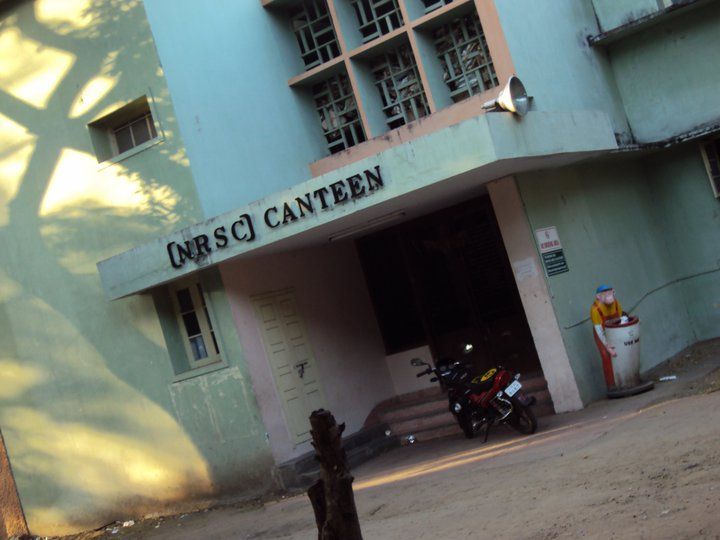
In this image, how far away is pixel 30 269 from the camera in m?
13.3

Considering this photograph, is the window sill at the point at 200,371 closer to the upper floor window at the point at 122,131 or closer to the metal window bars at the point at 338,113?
the upper floor window at the point at 122,131

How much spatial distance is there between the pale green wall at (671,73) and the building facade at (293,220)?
0.11 ft

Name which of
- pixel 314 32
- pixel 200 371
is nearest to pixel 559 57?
pixel 314 32

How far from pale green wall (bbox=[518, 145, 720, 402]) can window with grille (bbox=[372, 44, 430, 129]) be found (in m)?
2.07

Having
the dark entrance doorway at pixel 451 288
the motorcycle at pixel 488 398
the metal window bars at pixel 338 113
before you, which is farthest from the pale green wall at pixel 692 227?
the metal window bars at pixel 338 113

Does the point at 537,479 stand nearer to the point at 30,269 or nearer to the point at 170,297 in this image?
the point at 170,297

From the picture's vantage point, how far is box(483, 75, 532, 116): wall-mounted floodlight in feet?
32.0

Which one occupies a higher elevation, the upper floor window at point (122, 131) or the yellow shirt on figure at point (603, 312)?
the upper floor window at point (122, 131)

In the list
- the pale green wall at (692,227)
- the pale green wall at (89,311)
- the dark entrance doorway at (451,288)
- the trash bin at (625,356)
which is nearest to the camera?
the trash bin at (625,356)

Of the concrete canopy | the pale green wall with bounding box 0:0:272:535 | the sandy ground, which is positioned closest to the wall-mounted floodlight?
the concrete canopy

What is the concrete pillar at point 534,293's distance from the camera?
11.3 metres

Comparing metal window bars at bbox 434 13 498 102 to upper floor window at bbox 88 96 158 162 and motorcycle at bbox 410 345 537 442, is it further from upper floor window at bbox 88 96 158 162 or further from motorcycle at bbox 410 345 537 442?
upper floor window at bbox 88 96 158 162

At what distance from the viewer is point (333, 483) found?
4477mm

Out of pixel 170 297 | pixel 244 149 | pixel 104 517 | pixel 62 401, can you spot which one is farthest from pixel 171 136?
pixel 104 517
